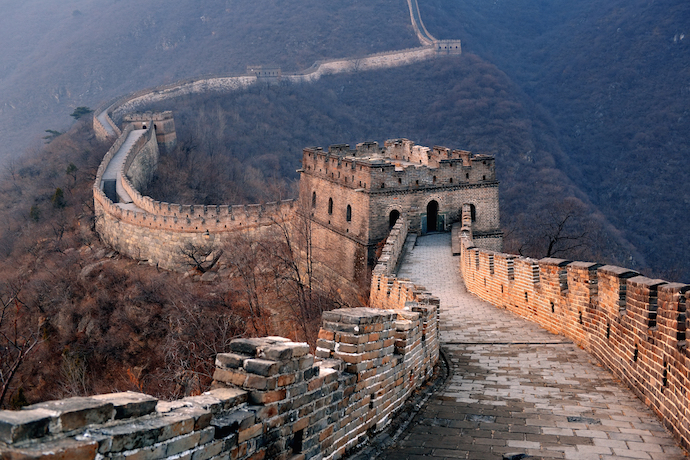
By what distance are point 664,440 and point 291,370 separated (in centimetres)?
349

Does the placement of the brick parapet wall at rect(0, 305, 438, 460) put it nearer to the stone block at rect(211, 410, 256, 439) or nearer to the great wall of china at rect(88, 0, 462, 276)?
the stone block at rect(211, 410, 256, 439)

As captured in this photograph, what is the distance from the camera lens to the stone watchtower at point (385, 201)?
2398 centimetres

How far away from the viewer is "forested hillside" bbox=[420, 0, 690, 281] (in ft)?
177

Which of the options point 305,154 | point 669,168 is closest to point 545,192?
point 669,168

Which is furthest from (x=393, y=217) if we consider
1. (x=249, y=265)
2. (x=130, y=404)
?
(x=130, y=404)

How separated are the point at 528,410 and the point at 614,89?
72.3 metres

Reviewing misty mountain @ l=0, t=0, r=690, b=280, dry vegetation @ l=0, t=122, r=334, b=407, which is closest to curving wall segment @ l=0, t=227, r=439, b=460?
dry vegetation @ l=0, t=122, r=334, b=407

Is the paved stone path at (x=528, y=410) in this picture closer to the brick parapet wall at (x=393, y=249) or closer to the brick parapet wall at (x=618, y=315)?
the brick parapet wall at (x=618, y=315)

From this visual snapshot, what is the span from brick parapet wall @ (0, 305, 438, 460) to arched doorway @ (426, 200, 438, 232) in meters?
17.3

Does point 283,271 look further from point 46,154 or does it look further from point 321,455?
point 46,154

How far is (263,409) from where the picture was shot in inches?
186

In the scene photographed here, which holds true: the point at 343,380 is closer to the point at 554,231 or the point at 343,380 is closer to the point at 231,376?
the point at 231,376

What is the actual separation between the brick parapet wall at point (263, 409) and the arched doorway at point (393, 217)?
1620 centimetres

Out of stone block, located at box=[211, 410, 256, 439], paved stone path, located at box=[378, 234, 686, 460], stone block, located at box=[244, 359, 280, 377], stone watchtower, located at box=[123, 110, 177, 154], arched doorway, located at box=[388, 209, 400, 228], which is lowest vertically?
paved stone path, located at box=[378, 234, 686, 460]
